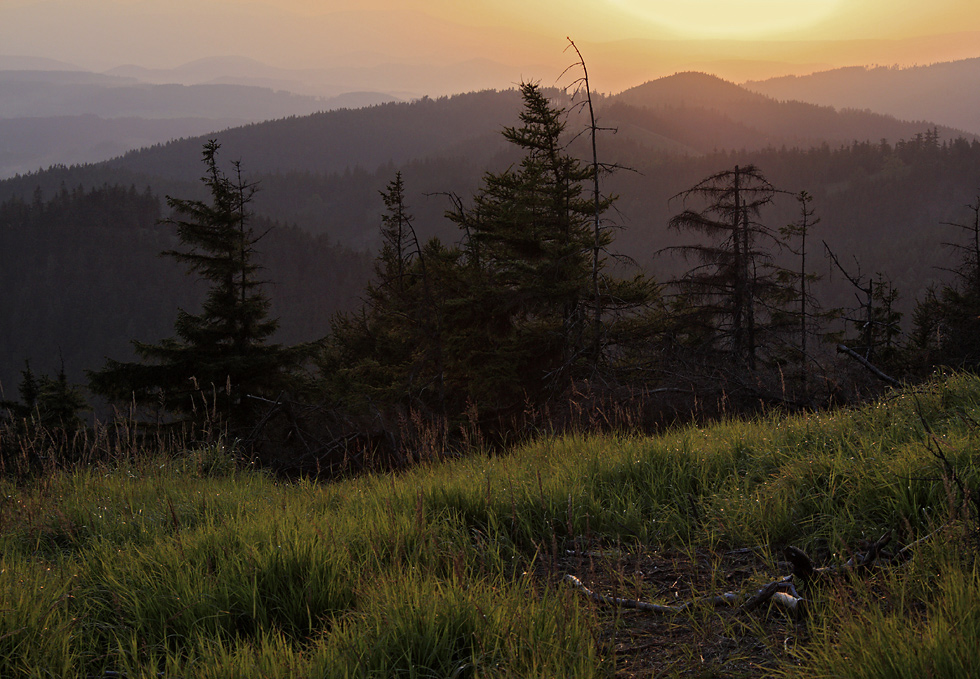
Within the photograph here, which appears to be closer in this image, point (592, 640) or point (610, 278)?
point (592, 640)

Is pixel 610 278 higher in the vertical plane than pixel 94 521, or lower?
higher

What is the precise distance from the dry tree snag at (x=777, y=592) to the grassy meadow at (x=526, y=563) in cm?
6

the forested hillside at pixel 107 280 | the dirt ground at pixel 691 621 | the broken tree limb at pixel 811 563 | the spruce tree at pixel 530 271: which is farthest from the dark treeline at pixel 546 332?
the forested hillside at pixel 107 280

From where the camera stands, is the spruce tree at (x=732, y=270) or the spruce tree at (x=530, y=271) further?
the spruce tree at (x=732, y=270)

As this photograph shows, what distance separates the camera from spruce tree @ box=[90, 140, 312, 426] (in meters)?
19.5

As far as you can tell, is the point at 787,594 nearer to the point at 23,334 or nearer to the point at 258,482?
the point at 258,482

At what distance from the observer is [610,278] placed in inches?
657

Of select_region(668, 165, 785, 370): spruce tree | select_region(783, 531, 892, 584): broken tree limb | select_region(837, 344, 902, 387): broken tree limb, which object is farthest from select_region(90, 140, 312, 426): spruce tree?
select_region(783, 531, 892, 584): broken tree limb

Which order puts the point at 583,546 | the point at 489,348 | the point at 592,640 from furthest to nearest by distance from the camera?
the point at 489,348
the point at 583,546
the point at 592,640

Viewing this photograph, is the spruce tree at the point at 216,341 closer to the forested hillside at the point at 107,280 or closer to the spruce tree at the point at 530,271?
the spruce tree at the point at 530,271

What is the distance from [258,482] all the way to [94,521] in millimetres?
1552

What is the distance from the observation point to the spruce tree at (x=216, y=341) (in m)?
19.5

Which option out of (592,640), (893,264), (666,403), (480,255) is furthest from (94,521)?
(893,264)

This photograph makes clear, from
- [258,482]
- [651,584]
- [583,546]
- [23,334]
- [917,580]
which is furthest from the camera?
[23,334]
